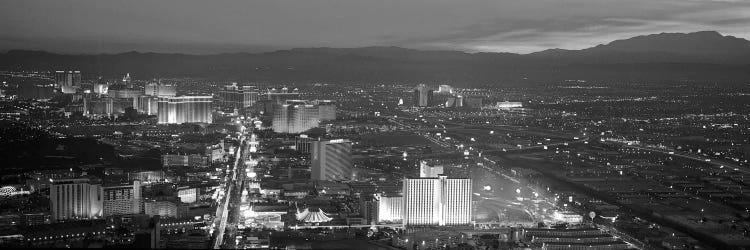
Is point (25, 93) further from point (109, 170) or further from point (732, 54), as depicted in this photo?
point (732, 54)

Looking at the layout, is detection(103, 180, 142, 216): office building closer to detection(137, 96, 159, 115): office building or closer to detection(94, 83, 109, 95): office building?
detection(137, 96, 159, 115): office building

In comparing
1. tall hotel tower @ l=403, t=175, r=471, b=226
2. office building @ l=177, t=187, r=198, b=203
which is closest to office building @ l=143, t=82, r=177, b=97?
office building @ l=177, t=187, r=198, b=203

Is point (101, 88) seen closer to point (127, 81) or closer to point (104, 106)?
point (127, 81)

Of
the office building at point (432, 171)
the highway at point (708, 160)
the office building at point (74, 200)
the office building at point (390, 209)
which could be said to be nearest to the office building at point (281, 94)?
the highway at point (708, 160)

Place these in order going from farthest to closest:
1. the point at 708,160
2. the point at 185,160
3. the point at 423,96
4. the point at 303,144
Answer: the point at 423,96 → the point at 303,144 → the point at 708,160 → the point at 185,160

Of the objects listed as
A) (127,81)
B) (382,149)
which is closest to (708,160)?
(382,149)

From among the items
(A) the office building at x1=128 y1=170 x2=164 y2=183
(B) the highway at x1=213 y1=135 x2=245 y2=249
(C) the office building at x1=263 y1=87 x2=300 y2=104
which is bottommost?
(B) the highway at x1=213 y1=135 x2=245 y2=249
